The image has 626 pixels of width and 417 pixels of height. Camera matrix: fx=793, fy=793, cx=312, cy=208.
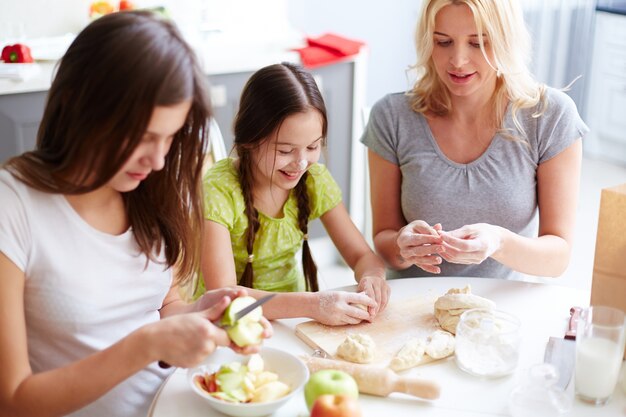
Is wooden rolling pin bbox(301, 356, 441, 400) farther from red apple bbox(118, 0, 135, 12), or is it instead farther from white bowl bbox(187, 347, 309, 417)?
Result: red apple bbox(118, 0, 135, 12)

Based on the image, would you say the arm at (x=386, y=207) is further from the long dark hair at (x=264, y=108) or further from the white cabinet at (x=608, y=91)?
the white cabinet at (x=608, y=91)

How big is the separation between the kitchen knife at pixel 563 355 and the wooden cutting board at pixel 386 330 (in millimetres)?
202

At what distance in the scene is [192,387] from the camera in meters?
1.18

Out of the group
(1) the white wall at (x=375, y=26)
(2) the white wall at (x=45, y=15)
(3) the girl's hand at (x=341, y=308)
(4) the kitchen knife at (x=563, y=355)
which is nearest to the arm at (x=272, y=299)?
(3) the girl's hand at (x=341, y=308)

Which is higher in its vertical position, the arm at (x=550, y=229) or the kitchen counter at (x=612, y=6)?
the kitchen counter at (x=612, y=6)

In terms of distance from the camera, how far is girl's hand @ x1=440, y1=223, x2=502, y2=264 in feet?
5.03

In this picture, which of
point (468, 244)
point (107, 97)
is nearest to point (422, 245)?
point (468, 244)

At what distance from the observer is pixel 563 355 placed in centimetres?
135

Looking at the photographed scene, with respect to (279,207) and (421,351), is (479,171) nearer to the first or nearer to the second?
(279,207)

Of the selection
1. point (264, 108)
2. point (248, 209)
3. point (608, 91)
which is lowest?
point (608, 91)

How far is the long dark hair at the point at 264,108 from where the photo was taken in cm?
167

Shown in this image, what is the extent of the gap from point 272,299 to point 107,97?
0.56 metres

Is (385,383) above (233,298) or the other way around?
the other way around

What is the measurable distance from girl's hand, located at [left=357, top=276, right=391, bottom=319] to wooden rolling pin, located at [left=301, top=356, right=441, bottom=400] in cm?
25
